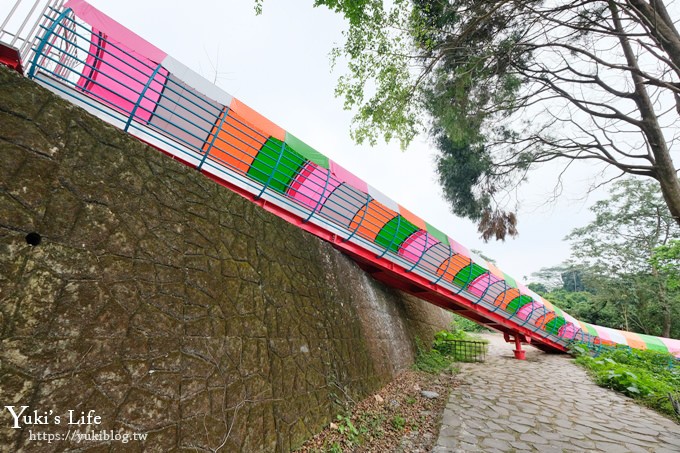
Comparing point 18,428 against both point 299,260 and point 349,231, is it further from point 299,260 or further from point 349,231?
point 349,231

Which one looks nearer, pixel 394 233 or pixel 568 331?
pixel 394 233

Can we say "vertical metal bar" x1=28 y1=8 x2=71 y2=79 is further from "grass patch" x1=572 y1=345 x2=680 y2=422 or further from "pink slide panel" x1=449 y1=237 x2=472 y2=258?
"grass patch" x1=572 y1=345 x2=680 y2=422

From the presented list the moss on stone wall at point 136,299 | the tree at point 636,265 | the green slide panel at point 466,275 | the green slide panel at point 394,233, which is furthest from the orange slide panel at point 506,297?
the tree at point 636,265

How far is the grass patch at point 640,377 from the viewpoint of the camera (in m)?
5.49

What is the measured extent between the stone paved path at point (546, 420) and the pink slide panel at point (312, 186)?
4005 mm

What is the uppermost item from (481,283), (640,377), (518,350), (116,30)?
(116,30)

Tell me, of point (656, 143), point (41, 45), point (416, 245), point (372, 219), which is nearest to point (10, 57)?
point (41, 45)

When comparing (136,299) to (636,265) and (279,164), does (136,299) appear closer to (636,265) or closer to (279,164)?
(279,164)

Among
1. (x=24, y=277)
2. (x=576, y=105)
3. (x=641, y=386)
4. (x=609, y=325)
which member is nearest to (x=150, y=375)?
(x=24, y=277)

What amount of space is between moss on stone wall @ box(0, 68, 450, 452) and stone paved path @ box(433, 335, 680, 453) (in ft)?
7.27

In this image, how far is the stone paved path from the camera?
374 cm

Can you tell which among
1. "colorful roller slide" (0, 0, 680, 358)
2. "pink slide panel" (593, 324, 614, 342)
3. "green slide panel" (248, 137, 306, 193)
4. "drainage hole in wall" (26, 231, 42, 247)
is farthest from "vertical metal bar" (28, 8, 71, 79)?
"pink slide panel" (593, 324, 614, 342)

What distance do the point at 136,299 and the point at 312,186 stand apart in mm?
3515

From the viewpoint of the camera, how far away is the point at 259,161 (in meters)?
3.87
